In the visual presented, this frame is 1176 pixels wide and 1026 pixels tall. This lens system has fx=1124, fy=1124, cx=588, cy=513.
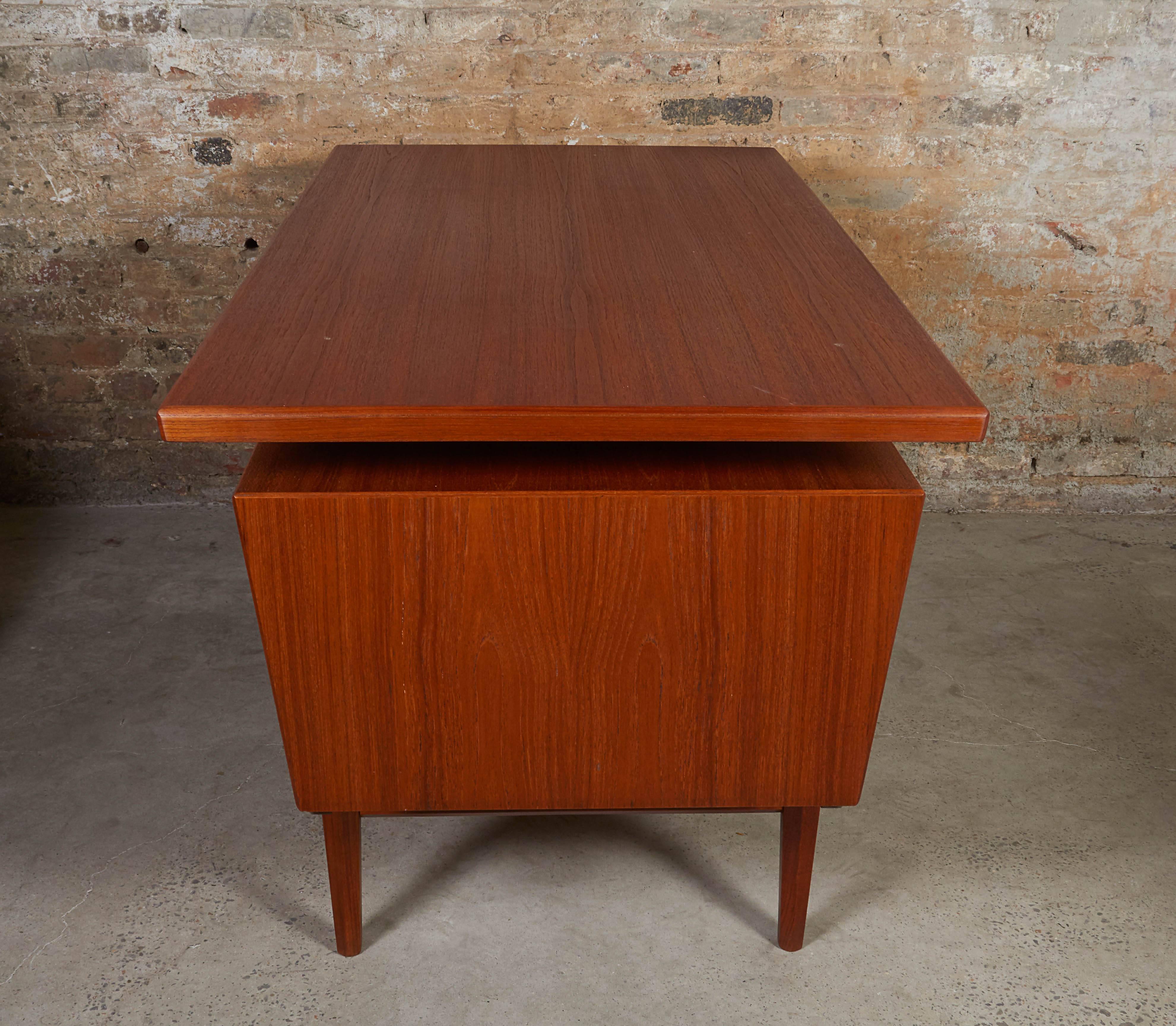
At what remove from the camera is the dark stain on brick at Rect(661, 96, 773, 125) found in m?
2.44

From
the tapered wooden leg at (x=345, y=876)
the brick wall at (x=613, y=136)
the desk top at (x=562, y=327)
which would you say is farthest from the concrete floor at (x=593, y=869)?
the desk top at (x=562, y=327)

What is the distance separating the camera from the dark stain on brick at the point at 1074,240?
2570mm

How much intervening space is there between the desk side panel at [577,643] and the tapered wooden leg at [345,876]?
0.11 meters

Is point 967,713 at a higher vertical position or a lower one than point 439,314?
lower

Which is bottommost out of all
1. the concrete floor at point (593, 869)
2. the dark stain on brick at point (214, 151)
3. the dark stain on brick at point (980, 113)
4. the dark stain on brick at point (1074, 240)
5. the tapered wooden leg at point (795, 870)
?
the concrete floor at point (593, 869)

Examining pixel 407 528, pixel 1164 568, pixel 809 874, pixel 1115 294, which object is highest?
pixel 407 528

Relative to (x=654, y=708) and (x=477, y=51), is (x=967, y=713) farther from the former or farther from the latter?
(x=477, y=51)

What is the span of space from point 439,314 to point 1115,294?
1.92 meters

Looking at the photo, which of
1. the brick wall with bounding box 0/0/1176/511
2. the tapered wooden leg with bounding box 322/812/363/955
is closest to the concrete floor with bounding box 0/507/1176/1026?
the tapered wooden leg with bounding box 322/812/363/955

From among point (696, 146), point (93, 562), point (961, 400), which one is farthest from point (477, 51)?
point (961, 400)

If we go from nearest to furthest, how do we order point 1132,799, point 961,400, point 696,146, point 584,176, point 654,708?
point 961,400 → point 654,708 → point 1132,799 → point 584,176 → point 696,146

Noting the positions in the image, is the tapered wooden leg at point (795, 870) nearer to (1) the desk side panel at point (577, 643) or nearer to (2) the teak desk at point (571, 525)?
(2) the teak desk at point (571, 525)

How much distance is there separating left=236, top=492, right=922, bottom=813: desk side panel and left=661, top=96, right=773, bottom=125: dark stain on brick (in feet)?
4.99

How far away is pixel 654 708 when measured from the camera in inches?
52.7
